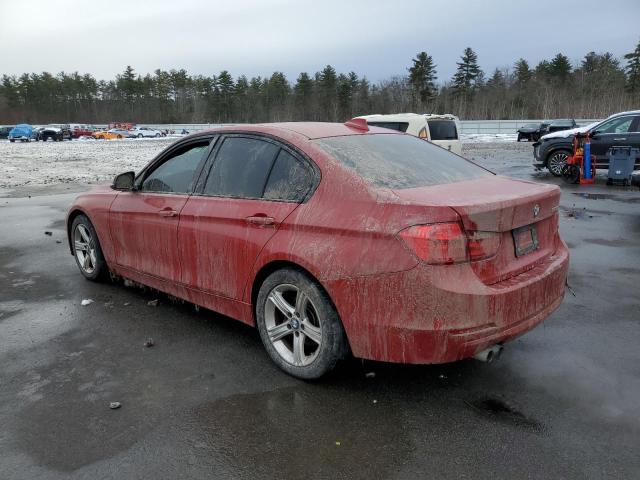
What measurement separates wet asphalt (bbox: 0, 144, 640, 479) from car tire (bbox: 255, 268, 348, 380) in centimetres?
16

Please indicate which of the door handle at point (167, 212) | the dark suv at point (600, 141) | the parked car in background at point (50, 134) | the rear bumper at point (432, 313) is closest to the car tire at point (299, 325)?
the rear bumper at point (432, 313)

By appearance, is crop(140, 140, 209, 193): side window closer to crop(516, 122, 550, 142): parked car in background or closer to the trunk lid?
the trunk lid

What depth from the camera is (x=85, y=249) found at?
579 centimetres

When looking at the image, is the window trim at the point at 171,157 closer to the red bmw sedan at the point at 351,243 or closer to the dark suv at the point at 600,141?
the red bmw sedan at the point at 351,243

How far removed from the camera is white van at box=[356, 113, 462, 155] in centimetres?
1245

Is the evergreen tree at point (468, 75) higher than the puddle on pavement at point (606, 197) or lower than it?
higher

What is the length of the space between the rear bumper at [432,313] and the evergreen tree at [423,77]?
84387 mm

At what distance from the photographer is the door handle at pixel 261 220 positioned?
3468mm

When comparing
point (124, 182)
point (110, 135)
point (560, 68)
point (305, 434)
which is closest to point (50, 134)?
point (110, 135)

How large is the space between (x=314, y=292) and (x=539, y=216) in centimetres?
149

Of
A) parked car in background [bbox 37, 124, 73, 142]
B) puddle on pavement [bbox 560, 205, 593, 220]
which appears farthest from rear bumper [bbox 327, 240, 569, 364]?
parked car in background [bbox 37, 124, 73, 142]

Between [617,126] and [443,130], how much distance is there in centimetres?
523

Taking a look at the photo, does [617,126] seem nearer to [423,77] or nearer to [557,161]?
[557,161]

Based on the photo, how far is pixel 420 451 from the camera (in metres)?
2.73
